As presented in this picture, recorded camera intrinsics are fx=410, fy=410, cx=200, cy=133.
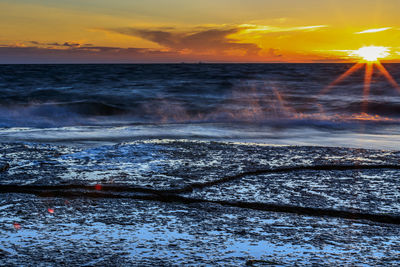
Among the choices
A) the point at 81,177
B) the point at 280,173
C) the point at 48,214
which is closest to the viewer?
the point at 48,214

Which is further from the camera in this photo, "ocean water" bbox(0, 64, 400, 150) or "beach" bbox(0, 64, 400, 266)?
"ocean water" bbox(0, 64, 400, 150)

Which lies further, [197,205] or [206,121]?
[206,121]

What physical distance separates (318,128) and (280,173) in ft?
15.1

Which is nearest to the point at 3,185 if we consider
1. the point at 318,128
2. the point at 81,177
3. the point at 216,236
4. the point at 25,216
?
the point at 81,177

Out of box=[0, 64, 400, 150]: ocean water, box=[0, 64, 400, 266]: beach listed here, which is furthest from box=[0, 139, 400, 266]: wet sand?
box=[0, 64, 400, 150]: ocean water

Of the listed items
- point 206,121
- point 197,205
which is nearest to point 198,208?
point 197,205

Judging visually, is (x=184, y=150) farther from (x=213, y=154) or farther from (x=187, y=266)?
(x=187, y=266)

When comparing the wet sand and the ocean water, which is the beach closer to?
the wet sand

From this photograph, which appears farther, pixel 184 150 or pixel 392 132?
pixel 392 132

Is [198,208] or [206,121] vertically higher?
[198,208]

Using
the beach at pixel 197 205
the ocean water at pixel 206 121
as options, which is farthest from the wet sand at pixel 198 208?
the ocean water at pixel 206 121

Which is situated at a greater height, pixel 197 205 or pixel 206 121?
pixel 197 205

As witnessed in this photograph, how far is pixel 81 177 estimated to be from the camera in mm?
2430

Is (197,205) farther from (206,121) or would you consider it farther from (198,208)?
(206,121)
